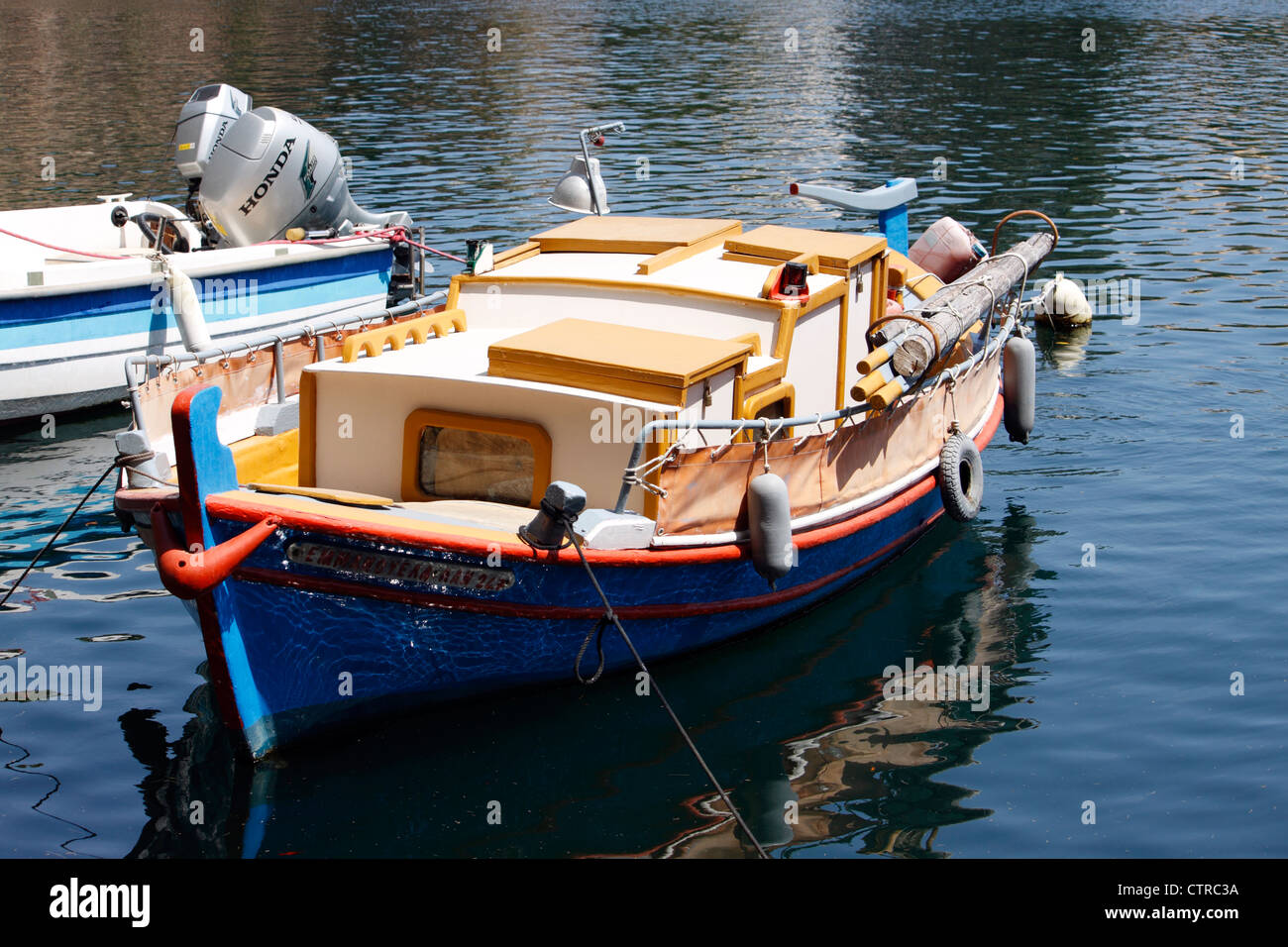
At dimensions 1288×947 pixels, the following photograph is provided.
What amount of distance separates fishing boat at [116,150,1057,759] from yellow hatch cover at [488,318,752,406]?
0.8 inches

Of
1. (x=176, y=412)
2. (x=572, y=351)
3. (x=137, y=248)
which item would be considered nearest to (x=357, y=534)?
(x=176, y=412)

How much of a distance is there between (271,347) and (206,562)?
3.87 meters

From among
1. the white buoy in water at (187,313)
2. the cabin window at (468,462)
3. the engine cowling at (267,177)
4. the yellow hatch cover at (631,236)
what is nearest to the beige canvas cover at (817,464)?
the cabin window at (468,462)

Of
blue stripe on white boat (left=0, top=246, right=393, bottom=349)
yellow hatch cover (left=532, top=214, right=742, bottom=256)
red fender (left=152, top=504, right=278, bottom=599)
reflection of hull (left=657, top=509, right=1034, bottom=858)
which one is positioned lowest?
reflection of hull (left=657, top=509, right=1034, bottom=858)

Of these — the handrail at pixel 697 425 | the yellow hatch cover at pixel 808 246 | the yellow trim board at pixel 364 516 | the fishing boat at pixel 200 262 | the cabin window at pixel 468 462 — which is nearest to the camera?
the yellow trim board at pixel 364 516

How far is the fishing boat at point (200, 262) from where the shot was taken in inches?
613

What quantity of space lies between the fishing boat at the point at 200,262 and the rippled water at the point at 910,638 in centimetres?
100

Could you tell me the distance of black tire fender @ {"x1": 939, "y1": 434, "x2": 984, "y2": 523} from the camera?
11.8 meters

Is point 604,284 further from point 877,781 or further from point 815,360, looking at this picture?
point 877,781

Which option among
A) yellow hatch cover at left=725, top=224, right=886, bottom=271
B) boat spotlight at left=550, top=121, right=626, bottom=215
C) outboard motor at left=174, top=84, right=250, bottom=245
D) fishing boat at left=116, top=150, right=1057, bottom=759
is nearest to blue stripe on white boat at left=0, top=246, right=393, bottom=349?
outboard motor at left=174, top=84, right=250, bottom=245

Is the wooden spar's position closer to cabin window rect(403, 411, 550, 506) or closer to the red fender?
cabin window rect(403, 411, 550, 506)

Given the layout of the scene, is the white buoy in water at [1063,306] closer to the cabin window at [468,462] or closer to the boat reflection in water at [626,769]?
the boat reflection in water at [626,769]
